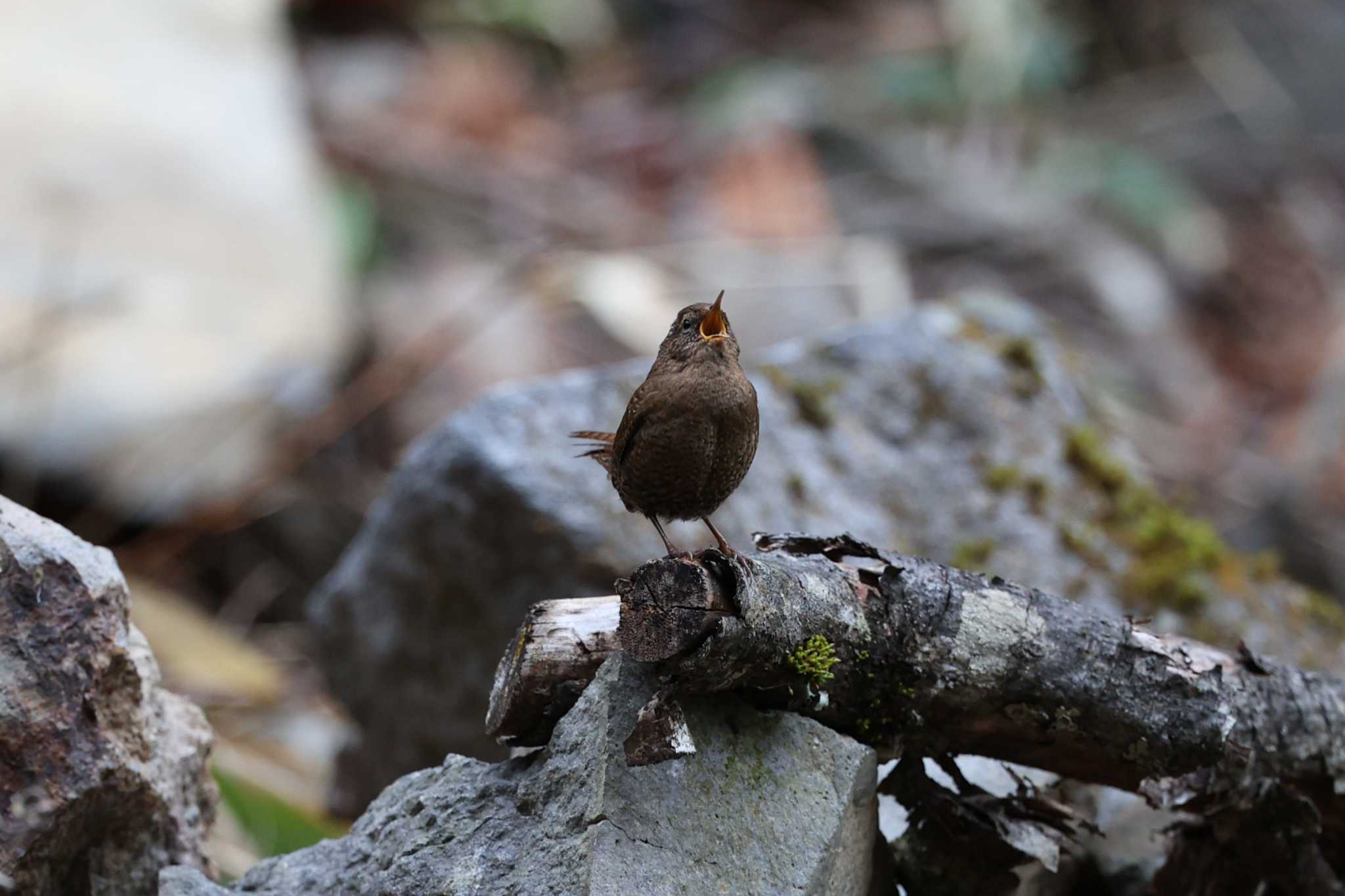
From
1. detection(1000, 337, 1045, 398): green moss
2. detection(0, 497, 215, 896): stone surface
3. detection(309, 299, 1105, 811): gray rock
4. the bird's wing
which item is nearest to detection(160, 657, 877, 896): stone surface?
detection(0, 497, 215, 896): stone surface

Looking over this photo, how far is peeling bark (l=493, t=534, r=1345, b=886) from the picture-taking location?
2.76 meters

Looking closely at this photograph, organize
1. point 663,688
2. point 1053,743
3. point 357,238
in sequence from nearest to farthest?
point 663,688 → point 1053,743 → point 357,238

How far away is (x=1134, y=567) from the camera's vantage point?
4891mm

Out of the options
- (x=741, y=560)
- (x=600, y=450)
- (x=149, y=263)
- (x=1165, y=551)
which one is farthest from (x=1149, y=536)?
(x=149, y=263)

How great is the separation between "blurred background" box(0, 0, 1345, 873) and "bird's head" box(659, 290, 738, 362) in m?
2.25

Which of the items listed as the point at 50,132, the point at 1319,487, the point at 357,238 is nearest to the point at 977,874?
the point at 50,132

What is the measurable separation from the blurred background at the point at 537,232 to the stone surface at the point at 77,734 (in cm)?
119

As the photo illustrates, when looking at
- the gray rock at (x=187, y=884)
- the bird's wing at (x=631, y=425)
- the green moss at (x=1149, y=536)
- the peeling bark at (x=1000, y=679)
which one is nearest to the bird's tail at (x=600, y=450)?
the bird's wing at (x=631, y=425)

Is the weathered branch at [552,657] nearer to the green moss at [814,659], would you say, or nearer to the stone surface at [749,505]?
the green moss at [814,659]

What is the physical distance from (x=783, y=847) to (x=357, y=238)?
742cm

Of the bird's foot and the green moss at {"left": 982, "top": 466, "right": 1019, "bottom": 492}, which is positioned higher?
the bird's foot

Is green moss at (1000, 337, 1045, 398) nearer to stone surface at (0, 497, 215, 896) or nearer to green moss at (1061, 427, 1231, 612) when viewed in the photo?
green moss at (1061, 427, 1231, 612)

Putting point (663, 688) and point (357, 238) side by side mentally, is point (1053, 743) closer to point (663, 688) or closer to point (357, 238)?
point (663, 688)

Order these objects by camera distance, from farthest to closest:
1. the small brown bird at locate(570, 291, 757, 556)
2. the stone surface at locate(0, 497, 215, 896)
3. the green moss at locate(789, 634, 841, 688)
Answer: the small brown bird at locate(570, 291, 757, 556), the stone surface at locate(0, 497, 215, 896), the green moss at locate(789, 634, 841, 688)
